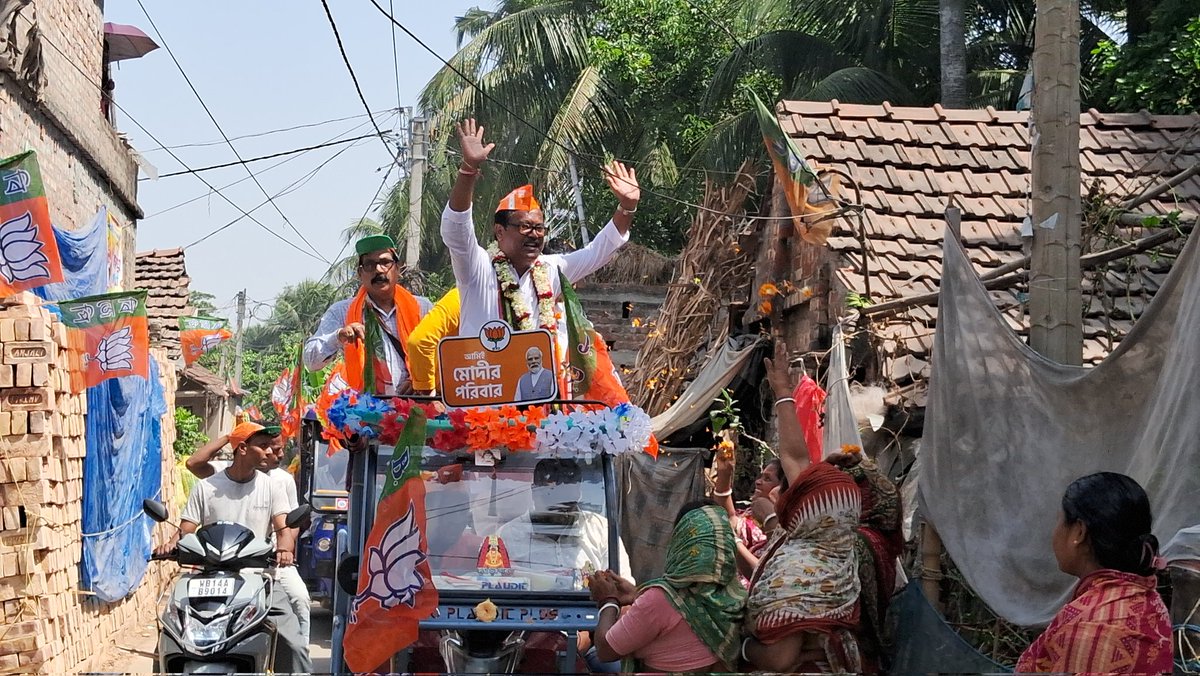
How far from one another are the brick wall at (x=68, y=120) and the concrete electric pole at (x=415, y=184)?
5.19m

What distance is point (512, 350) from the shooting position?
232 inches

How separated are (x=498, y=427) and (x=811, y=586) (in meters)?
1.75

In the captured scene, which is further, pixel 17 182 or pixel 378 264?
pixel 17 182

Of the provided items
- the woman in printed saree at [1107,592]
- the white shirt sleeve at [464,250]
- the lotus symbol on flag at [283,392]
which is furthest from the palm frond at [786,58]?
the woman in printed saree at [1107,592]

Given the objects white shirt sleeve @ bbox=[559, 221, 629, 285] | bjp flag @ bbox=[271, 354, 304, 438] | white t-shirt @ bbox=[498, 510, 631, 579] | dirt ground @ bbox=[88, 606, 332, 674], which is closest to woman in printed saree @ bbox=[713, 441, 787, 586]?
white t-shirt @ bbox=[498, 510, 631, 579]

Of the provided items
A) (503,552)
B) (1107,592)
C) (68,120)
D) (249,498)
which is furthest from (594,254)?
(68,120)

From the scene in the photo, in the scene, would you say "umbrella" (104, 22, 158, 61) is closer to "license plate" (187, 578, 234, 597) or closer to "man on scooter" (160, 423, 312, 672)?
"man on scooter" (160, 423, 312, 672)

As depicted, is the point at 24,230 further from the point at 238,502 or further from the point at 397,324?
the point at 397,324

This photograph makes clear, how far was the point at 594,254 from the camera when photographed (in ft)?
22.8

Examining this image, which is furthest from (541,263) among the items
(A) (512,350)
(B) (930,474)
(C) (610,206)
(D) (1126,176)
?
(C) (610,206)

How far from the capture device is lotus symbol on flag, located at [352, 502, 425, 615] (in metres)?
4.89

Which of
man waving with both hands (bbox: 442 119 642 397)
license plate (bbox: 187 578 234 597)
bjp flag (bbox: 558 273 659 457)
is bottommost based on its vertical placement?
license plate (bbox: 187 578 234 597)

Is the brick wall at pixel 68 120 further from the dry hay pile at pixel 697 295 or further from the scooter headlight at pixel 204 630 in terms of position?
the scooter headlight at pixel 204 630

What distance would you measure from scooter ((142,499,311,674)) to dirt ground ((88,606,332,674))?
107 inches
